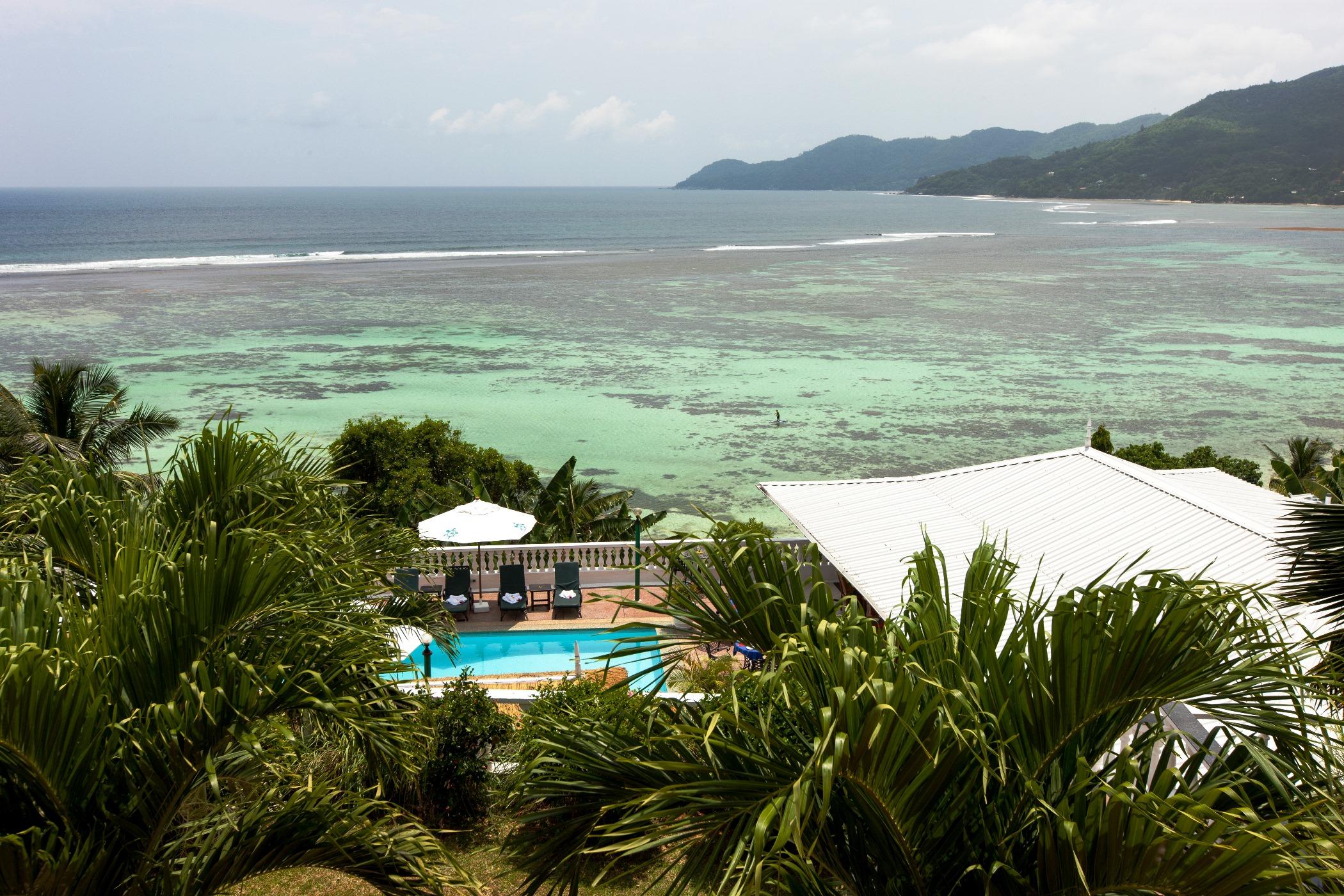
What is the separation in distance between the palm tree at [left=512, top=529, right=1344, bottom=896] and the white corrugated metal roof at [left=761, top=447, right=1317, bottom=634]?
5.20 m

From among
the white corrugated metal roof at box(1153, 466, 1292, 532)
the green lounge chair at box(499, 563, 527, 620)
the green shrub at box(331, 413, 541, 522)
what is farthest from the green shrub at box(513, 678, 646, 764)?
the green shrub at box(331, 413, 541, 522)

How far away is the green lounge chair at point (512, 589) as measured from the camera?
13719 mm

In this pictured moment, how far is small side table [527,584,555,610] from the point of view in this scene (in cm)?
1408

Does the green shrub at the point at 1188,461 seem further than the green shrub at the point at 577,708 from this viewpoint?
Yes

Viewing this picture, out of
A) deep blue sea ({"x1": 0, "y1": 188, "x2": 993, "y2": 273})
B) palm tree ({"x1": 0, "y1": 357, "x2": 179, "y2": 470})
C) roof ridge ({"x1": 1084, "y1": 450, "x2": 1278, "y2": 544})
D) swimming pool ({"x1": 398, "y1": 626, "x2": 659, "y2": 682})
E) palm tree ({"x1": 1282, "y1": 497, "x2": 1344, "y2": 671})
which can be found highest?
deep blue sea ({"x1": 0, "y1": 188, "x2": 993, "y2": 273})

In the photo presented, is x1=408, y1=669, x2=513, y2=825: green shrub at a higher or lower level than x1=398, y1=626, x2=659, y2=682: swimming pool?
higher

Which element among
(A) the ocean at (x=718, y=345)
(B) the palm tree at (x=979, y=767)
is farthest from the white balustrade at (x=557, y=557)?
(B) the palm tree at (x=979, y=767)

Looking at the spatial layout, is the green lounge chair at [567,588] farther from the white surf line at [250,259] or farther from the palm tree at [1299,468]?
the white surf line at [250,259]

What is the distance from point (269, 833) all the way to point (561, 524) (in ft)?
42.6

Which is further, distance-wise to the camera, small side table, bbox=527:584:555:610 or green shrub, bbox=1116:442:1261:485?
green shrub, bbox=1116:442:1261:485

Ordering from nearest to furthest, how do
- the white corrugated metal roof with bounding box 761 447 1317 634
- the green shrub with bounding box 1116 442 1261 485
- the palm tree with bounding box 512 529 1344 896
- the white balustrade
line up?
the palm tree with bounding box 512 529 1344 896
the white corrugated metal roof with bounding box 761 447 1317 634
the white balustrade
the green shrub with bounding box 1116 442 1261 485

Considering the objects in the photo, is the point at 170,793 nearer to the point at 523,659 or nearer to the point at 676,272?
the point at 523,659

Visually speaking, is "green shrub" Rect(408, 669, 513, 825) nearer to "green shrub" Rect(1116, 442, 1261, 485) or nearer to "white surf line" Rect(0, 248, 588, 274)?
"green shrub" Rect(1116, 442, 1261, 485)

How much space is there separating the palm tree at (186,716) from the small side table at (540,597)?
934cm
